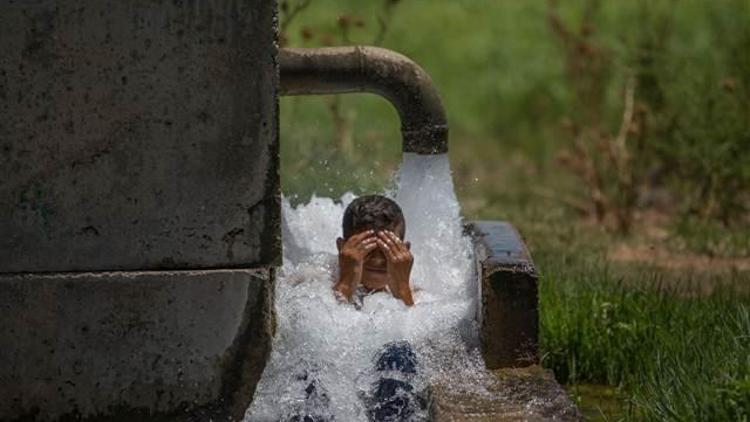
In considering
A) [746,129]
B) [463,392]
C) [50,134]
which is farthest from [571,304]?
[746,129]

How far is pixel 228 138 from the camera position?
516 cm

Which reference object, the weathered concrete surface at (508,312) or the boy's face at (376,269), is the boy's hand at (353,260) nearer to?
the boy's face at (376,269)

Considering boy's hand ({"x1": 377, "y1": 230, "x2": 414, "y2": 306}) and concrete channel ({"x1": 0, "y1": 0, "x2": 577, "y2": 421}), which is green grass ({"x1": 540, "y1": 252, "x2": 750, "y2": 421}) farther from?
boy's hand ({"x1": 377, "y1": 230, "x2": 414, "y2": 306})

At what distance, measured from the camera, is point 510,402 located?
198 inches

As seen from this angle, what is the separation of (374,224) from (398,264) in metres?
0.20

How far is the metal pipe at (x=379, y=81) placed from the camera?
225 inches

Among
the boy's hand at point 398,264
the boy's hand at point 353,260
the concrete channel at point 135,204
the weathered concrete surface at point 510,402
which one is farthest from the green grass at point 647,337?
the boy's hand at point 353,260

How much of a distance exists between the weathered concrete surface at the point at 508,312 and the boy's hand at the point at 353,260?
55 cm

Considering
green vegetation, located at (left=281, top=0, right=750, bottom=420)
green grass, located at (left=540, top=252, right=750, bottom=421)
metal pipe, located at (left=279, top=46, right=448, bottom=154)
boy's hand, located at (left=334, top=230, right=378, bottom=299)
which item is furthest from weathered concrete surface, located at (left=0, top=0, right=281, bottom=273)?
green vegetation, located at (left=281, top=0, right=750, bottom=420)

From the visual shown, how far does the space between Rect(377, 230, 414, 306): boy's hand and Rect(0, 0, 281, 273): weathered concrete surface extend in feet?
2.39

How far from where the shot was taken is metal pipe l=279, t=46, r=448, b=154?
18.7ft

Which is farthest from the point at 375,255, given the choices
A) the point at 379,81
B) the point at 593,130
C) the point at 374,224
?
the point at 593,130

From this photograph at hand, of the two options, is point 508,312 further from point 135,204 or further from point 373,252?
point 135,204

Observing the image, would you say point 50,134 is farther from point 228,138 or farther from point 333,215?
point 333,215
